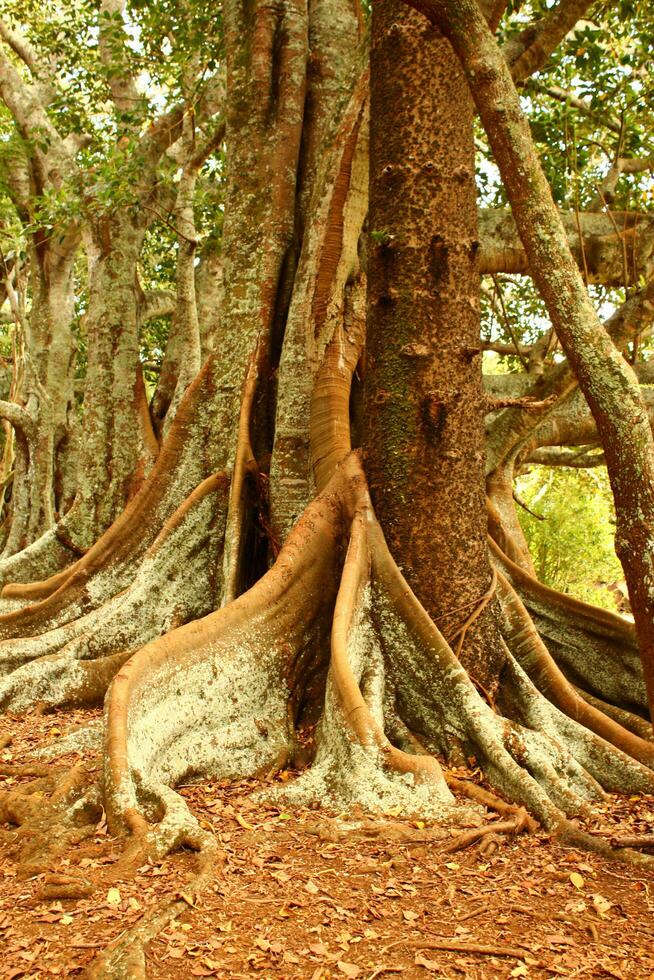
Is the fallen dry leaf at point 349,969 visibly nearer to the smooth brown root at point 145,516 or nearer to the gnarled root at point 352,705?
the gnarled root at point 352,705

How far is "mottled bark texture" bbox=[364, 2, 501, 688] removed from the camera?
457cm

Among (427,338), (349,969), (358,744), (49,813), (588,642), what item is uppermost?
(427,338)

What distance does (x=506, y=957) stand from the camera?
2713mm

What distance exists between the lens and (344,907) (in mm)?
2959

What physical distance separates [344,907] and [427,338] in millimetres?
2790

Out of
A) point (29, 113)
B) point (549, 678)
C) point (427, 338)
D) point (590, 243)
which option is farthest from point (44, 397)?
point (549, 678)

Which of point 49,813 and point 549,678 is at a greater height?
point 549,678

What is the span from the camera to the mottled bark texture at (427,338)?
180 inches

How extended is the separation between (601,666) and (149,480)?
3439 millimetres

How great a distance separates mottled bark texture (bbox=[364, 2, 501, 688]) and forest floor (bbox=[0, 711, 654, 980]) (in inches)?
56.0

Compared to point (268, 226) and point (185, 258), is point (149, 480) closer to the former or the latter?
point (268, 226)

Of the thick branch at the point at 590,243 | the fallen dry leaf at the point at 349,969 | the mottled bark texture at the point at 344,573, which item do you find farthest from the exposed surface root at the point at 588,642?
the fallen dry leaf at the point at 349,969

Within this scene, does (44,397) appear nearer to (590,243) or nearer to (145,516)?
(145,516)

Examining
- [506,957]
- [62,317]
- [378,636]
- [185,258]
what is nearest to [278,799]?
[378,636]
